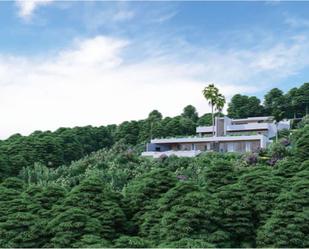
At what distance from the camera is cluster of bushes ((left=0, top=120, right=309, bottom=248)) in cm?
1691

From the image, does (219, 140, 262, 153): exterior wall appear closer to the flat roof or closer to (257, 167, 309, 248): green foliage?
the flat roof

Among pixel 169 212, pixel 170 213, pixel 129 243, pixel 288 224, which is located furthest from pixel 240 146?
pixel 129 243

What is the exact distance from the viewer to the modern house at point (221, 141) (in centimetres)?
3956

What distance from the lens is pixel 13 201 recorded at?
764 inches

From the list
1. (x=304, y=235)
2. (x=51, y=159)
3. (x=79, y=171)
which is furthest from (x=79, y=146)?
(x=304, y=235)

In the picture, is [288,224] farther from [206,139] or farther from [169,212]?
[206,139]

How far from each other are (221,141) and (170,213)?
2527 centimetres

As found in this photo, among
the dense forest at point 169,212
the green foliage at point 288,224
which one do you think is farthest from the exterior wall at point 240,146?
the green foliage at point 288,224

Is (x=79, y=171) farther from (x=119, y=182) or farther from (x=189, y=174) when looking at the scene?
(x=189, y=174)

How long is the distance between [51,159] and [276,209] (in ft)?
94.5

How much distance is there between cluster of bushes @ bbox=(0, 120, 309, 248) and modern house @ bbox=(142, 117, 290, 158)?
17.4 m

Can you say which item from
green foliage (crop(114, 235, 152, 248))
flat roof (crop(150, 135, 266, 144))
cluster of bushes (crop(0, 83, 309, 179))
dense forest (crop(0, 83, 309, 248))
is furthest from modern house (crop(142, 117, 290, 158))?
green foliage (crop(114, 235, 152, 248))

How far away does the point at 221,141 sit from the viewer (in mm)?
42000

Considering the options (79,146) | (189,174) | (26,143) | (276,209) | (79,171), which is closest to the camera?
(276,209)
